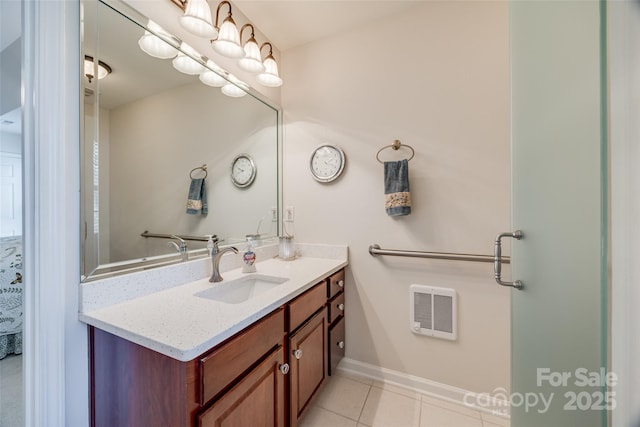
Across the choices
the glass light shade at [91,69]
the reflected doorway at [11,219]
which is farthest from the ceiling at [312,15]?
the reflected doorway at [11,219]

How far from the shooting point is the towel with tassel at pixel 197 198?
4.53ft

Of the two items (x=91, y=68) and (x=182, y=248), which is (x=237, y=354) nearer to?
(x=182, y=248)

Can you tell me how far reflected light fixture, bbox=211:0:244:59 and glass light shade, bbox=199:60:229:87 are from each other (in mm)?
88

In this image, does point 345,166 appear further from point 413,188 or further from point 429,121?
point 429,121

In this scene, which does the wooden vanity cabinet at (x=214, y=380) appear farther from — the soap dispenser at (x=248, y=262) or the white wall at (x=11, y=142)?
the white wall at (x=11, y=142)

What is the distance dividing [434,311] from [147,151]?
74.4 inches

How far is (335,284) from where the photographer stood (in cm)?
163

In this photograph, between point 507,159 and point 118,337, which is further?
point 507,159

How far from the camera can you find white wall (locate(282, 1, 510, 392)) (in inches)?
55.8

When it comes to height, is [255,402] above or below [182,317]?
below

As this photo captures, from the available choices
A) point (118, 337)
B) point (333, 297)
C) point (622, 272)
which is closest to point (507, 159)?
point (622, 272)

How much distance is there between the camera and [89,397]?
34.6 inches

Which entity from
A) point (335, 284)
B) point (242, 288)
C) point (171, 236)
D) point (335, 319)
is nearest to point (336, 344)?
point (335, 319)

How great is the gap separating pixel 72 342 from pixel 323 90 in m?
1.99
